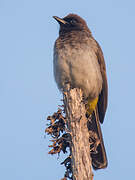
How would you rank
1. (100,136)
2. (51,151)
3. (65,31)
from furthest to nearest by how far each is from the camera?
(65,31), (100,136), (51,151)

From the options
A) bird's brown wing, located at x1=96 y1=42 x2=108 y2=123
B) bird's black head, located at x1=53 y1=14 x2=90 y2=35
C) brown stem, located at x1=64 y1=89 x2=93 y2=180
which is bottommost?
brown stem, located at x1=64 y1=89 x2=93 y2=180

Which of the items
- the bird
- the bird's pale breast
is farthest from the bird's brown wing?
the bird's pale breast

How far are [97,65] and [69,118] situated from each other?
2160 mm

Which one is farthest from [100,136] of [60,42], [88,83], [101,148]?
[60,42]

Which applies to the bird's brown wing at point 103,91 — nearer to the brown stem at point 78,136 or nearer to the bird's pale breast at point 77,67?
the bird's pale breast at point 77,67

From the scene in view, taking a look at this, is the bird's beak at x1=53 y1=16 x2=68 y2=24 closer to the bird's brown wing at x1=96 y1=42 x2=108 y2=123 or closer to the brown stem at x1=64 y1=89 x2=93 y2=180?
the bird's brown wing at x1=96 y1=42 x2=108 y2=123

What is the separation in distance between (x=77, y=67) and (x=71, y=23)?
1810 millimetres

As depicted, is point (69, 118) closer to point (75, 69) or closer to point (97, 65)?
point (75, 69)

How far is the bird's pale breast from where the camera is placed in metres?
6.75

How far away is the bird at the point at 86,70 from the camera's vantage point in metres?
6.74

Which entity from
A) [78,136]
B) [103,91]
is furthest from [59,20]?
[78,136]

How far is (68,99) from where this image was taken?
5.77m

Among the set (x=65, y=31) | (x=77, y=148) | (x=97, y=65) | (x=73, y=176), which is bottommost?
(x=73, y=176)

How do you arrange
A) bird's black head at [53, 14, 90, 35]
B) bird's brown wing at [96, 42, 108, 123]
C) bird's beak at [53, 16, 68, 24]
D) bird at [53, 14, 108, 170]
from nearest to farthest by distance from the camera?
bird at [53, 14, 108, 170], bird's brown wing at [96, 42, 108, 123], bird's black head at [53, 14, 90, 35], bird's beak at [53, 16, 68, 24]
